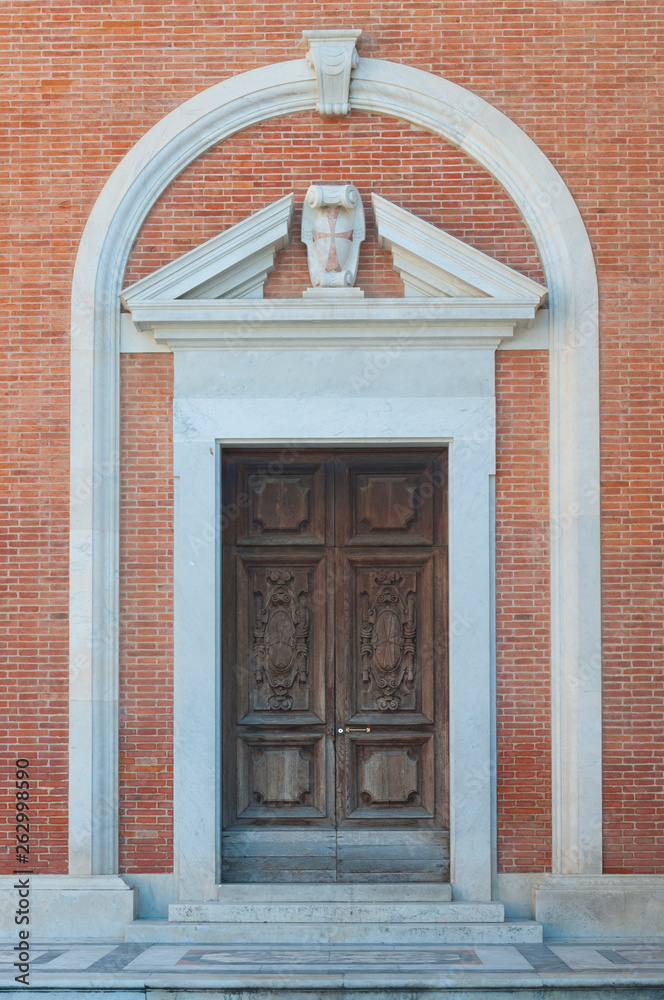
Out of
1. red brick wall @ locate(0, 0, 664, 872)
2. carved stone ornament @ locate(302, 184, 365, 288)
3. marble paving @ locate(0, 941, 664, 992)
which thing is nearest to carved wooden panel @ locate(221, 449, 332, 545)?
red brick wall @ locate(0, 0, 664, 872)

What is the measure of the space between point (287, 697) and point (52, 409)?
107 inches

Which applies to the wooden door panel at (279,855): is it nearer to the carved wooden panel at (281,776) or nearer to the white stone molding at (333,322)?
the carved wooden panel at (281,776)

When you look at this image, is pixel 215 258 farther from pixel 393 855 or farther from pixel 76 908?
pixel 76 908

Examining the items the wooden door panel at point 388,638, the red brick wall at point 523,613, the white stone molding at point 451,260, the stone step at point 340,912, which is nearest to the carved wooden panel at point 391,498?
the wooden door panel at point 388,638

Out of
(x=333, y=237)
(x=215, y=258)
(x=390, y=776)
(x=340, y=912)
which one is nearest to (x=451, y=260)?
(x=333, y=237)

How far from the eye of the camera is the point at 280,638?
7719 millimetres

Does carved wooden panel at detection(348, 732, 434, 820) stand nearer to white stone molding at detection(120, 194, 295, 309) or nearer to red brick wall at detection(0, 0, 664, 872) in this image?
red brick wall at detection(0, 0, 664, 872)

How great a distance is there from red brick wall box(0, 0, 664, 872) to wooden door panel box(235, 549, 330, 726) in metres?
1.31

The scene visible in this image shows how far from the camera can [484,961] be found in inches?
258

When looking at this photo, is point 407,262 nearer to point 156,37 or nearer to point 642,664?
point 156,37

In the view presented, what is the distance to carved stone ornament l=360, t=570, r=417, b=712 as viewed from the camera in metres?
7.69

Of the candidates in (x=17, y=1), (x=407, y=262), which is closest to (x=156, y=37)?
(x=17, y=1)

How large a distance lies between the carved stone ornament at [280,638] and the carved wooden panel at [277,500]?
336 mm

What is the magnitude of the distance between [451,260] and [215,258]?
1694 millimetres
